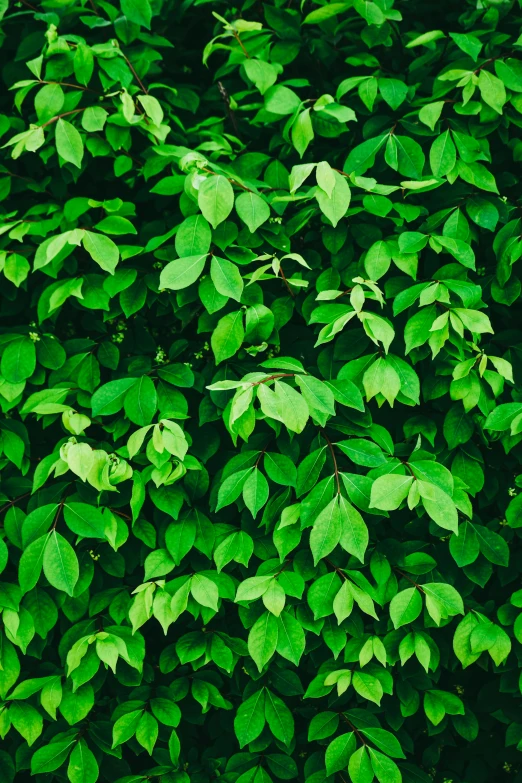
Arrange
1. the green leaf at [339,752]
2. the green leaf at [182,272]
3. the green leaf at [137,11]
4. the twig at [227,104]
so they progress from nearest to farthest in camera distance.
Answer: the green leaf at [182,272], the green leaf at [339,752], the green leaf at [137,11], the twig at [227,104]

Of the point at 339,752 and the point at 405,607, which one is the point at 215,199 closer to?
the point at 405,607

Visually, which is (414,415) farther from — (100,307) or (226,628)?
(100,307)

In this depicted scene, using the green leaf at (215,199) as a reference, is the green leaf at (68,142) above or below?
above

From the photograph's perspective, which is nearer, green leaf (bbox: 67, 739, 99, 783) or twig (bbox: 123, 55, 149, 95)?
green leaf (bbox: 67, 739, 99, 783)

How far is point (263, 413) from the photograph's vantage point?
1.77m

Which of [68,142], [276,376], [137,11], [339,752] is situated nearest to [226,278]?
[276,376]

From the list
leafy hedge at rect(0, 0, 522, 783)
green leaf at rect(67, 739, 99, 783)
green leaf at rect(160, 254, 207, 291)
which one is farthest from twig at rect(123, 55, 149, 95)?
green leaf at rect(67, 739, 99, 783)

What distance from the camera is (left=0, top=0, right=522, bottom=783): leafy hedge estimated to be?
180 cm

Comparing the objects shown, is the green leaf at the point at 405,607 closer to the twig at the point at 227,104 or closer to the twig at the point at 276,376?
the twig at the point at 276,376

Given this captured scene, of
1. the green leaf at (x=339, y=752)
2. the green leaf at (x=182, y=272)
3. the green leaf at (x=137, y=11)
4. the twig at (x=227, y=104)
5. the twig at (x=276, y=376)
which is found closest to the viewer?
the twig at (x=276, y=376)

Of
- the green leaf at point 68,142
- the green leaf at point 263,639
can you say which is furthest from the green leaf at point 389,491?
the green leaf at point 68,142

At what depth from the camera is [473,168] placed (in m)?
2.01

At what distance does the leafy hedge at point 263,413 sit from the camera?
1.80 m

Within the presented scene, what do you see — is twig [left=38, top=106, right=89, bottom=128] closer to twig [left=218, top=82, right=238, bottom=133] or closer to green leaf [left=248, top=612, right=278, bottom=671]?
twig [left=218, top=82, right=238, bottom=133]
